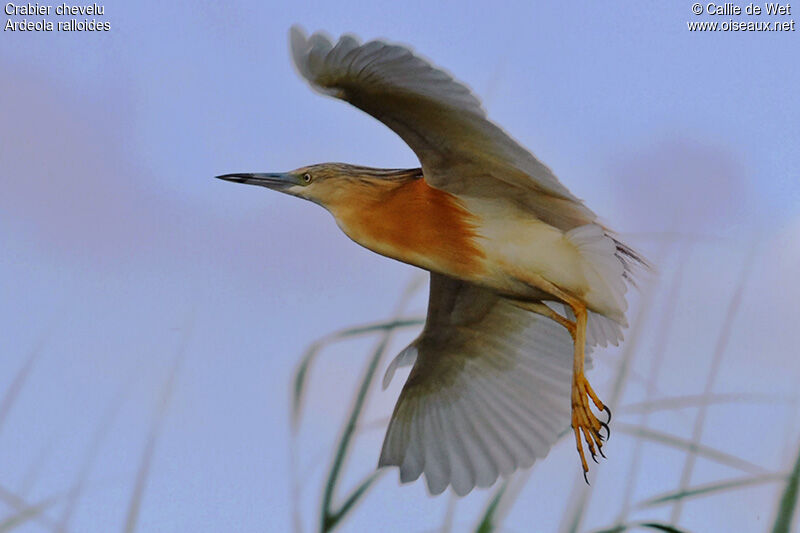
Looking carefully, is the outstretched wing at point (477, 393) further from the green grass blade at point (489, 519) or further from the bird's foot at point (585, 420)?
the green grass blade at point (489, 519)

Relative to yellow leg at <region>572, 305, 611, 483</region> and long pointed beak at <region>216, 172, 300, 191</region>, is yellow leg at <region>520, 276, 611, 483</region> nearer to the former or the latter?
yellow leg at <region>572, 305, 611, 483</region>

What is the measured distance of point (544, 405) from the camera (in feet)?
5.59

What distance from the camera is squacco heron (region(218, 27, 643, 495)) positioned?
4.68ft

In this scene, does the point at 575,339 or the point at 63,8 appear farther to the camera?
the point at 63,8

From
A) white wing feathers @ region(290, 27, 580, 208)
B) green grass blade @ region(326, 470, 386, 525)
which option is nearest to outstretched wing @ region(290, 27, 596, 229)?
white wing feathers @ region(290, 27, 580, 208)

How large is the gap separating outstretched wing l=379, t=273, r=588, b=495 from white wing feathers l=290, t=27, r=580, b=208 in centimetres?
21

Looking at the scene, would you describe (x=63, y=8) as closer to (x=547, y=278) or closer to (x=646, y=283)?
(x=547, y=278)

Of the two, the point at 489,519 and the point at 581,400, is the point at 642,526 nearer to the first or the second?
the point at 489,519

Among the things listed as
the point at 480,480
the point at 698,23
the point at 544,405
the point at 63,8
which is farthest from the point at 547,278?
the point at 63,8

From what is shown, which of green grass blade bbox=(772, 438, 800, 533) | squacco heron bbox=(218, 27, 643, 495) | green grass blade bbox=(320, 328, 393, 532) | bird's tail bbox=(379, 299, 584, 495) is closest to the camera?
green grass blade bbox=(772, 438, 800, 533)

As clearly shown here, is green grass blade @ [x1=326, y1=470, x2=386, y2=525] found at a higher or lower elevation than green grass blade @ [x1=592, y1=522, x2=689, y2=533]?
lower

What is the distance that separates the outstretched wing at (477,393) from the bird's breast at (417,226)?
13cm

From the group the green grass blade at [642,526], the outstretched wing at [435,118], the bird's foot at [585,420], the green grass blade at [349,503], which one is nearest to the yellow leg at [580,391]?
the bird's foot at [585,420]

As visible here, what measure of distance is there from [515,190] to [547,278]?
5.5 inches
